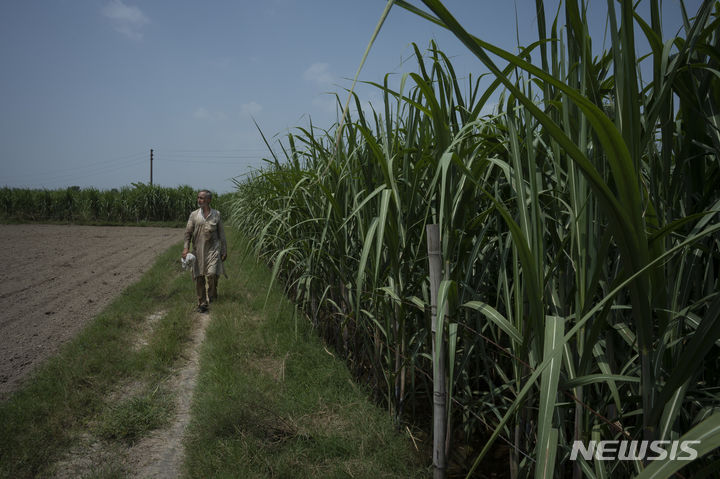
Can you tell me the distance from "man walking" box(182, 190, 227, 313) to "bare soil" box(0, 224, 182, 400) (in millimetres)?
1230

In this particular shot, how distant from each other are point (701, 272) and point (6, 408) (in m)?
3.37

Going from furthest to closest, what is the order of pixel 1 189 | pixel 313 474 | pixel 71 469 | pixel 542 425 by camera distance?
pixel 1 189, pixel 71 469, pixel 313 474, pixel 542 425

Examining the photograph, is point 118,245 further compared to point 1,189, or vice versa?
point 1,189

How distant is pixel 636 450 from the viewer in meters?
0.87

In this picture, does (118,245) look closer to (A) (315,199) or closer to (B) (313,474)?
(A) (315,199)

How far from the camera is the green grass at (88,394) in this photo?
201 cm

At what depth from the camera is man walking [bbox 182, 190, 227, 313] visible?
4730mm

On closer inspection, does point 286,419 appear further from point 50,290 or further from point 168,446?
point 50,290

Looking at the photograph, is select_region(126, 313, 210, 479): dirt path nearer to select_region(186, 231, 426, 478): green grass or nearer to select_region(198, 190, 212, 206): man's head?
select_region(186, 231, 426, 478): green grass

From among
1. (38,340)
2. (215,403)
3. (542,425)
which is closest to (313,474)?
(215,403)

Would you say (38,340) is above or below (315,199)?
below

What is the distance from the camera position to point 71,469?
190 centimetres

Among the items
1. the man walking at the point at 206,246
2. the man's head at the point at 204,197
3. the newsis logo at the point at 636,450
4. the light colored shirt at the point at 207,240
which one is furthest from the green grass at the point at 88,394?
the newsis logo at the point at 636,450

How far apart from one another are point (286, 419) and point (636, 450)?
1.65 m
